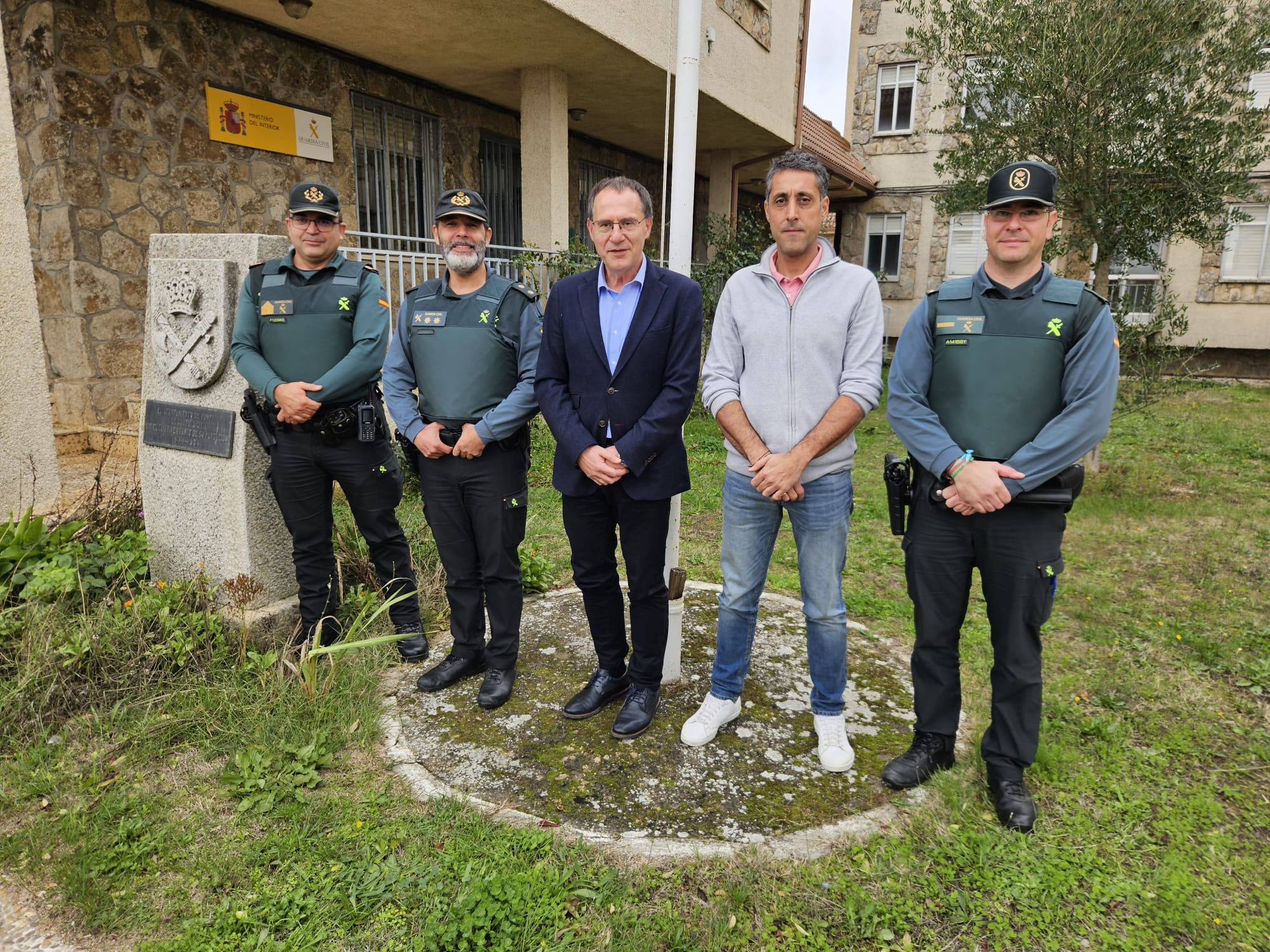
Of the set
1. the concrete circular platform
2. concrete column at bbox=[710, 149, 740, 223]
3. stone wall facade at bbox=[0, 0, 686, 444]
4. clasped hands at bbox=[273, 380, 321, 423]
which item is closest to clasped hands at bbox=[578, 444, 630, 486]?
the concrete circular platform

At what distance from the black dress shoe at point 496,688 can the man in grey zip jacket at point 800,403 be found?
81 cm

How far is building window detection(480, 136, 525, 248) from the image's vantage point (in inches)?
427

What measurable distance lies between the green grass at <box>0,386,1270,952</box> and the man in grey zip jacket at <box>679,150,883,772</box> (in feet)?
2.30

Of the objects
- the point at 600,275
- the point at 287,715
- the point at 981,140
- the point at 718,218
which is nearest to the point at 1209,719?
the point at 600,275

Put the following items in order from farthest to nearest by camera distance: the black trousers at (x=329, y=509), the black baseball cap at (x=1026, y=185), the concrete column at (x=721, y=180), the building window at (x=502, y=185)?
the concrete column at (x=721, y=180), the building window at (x=502, y=185), the black trousers at (x=329, y=509), the black baseball cap at (x=1026, y=185)

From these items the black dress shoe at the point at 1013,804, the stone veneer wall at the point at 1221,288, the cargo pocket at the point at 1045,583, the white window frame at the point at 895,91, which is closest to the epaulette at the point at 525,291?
the cargo pocket at the point at 1045,583

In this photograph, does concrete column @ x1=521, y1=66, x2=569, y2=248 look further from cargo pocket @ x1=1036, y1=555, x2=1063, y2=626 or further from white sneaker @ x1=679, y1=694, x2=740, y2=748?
cargo pocket @ x1=1036, y1=555, x2=1063, y2=626

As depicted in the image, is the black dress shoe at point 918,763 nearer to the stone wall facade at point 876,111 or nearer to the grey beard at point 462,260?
the grey beard at point 462,260

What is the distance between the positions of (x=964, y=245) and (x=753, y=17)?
9944 mm

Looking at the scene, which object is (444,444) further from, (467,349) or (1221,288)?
(1221,288)

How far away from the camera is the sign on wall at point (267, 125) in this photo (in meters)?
7.46

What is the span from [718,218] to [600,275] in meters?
9.66

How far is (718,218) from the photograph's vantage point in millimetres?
12258

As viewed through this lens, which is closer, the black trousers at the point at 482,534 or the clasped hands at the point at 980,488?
the clasped hands at the point at 980,488
